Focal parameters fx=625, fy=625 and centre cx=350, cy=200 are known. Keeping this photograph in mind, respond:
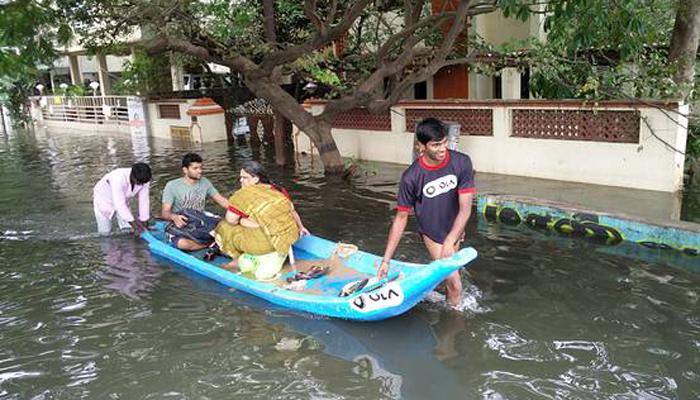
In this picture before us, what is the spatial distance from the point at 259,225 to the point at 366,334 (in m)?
1.56

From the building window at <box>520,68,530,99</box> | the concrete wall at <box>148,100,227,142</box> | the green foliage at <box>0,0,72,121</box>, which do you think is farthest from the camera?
the concrete wall at <box>148,100,227,142</box>

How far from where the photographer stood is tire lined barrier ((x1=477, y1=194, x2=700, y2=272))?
7.05 metres

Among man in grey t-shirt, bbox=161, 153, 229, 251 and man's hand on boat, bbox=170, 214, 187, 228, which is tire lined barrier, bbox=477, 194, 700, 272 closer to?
man in grey t-shirt, bbox=161, 153, 229, 251

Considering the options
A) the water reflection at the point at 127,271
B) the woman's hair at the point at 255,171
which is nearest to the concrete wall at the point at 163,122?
Result: the water reflection at the point at 127,271

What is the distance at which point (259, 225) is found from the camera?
6.20 metres

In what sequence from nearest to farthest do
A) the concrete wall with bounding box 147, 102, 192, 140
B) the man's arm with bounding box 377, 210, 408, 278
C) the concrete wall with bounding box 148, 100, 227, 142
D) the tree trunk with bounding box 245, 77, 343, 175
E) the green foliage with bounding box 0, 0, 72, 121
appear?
1. the green foliage with bounding box 0, 0, 72, 121
2. the man's arm with bounding box 377, 210, 408, 278
3. the tree trunk with bounding box 245, 77, 343, 175
4. the concrete wall with bounding box 148, 100, 227, 142
5. the concrete wall with bounding box 147, 102, 192, 140

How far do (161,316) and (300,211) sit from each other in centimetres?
430

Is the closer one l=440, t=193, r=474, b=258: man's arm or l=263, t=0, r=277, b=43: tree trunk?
l=440, t=193, r=474, b=258: man's arm

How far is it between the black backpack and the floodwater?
442mm

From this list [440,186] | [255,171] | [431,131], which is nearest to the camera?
[431,131]

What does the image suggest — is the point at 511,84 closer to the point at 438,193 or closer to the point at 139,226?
the point at 139,226

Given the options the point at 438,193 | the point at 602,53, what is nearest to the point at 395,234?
the point at 438,193

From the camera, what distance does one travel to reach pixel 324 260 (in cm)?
691

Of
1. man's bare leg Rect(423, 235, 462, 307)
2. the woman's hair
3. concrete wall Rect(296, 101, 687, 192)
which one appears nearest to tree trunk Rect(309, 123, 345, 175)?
concrete wall Rect(296, 101, 687, 192)
